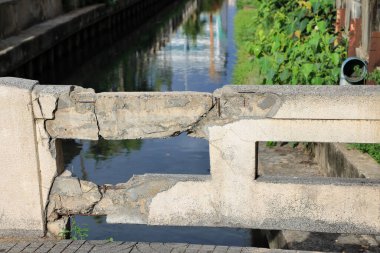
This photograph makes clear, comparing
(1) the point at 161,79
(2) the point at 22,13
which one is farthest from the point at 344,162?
(2) the point at 22,13

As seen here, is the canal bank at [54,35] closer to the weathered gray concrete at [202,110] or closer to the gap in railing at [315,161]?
the gap in railing at [315,161]

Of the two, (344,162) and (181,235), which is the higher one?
(344,162)

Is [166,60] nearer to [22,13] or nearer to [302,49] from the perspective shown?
[22,13]

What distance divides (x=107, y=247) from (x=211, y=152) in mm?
903

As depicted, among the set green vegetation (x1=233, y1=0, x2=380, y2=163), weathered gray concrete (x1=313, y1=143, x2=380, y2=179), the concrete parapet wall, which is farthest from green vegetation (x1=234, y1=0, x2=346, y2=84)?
the concrete parapet wall

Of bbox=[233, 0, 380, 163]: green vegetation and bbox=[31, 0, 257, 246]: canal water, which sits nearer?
bbox=[31, 0, 257, 246]: canal water

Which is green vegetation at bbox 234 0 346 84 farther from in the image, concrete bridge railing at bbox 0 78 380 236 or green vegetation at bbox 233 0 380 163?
concrete bridge railing at bbox 0 78 380 236

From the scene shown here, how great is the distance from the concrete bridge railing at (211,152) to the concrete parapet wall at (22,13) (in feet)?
33.8

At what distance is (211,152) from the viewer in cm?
430

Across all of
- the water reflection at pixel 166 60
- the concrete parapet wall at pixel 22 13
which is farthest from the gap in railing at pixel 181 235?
the concrete parapet wall at pixel 22 13

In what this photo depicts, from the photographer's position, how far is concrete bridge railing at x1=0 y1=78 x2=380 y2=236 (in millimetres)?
4164

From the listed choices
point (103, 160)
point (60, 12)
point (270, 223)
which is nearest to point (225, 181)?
point (270, 223)

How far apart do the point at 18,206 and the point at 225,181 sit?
4.54 feet

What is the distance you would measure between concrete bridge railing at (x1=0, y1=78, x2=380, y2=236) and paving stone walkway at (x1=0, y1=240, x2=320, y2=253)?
142mm
